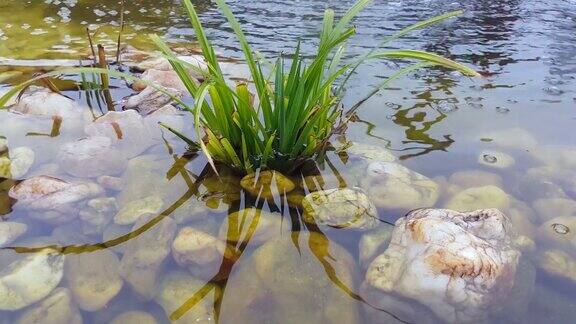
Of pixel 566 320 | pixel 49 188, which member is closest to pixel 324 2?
pixel 49 188

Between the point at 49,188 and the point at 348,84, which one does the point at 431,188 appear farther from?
the point at 49,188

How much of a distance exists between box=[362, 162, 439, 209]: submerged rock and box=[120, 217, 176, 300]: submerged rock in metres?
0.99

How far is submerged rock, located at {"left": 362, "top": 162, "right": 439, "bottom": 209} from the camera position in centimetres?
227

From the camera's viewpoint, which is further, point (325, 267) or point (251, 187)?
point (251, 187)

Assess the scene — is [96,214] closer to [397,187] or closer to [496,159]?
[397,187]

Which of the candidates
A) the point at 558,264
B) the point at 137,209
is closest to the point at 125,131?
the point at 137,209

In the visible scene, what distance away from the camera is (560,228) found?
215 centimetres

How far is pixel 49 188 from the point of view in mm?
2275

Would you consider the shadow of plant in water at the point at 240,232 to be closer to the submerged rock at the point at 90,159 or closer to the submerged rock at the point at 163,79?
the submerged rock at the point at 90,159

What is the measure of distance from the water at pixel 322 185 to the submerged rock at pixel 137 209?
15 millimetres

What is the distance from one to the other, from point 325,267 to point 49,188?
139 centimetres

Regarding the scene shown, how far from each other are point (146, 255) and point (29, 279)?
0.45m

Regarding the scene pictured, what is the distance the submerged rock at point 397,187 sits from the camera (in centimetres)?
227

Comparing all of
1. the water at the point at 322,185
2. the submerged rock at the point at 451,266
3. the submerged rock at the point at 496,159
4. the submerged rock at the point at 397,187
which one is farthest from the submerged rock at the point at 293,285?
the submerged rock at the point at 496,159
